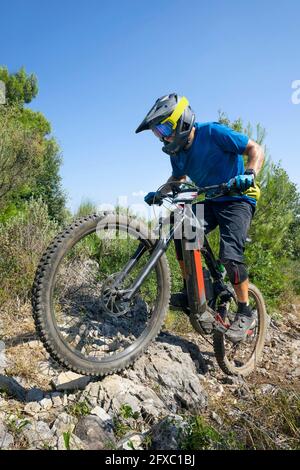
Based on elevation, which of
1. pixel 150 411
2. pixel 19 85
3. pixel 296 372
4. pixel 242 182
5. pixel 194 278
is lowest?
pixel 296 372

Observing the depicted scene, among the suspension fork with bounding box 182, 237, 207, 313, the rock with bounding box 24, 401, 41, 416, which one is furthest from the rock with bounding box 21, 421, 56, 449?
the suspension fork with bounding box 182, 237, 207, 313

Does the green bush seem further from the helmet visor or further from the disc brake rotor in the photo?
the helmet visor

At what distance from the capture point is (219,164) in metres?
3.51

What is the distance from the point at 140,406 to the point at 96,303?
1.23 meters

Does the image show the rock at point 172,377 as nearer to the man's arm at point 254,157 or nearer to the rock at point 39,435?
the rock at point 39,435

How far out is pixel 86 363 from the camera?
2.61 meters

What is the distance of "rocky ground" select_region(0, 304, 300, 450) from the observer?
2.22 m

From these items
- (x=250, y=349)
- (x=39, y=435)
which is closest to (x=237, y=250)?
(x=250, y=349)

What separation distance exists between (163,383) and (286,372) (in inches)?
70.0

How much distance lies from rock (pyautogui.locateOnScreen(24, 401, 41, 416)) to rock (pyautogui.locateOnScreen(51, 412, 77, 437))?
0.18 metres

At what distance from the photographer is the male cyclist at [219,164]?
10.4 feet

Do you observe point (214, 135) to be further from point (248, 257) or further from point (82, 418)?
point (248, 257)

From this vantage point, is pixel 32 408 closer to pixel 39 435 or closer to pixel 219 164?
pixel 39 435

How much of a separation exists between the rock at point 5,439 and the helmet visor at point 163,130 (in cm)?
249
